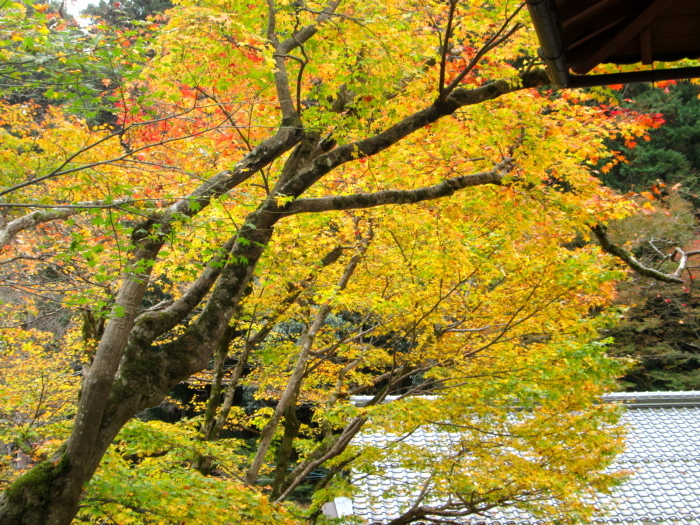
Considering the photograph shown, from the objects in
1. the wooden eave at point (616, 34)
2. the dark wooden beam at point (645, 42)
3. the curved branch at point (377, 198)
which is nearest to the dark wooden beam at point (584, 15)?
the wooden eave at point (616, 34)

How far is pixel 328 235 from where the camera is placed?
306 inches

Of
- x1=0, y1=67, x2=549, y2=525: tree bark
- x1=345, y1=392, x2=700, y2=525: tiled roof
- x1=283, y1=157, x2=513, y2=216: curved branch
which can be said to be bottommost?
x1=345, y1=392, x2=700, y2=525: tiled roof

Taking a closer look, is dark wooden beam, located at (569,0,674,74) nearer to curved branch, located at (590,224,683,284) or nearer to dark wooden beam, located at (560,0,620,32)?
dark wooden beam, located at (560,0,620,32)

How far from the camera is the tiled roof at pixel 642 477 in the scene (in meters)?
7.55

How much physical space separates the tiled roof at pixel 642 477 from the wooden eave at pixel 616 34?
525 centimetres

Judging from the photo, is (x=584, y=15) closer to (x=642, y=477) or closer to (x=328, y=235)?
(x=328, y=235)

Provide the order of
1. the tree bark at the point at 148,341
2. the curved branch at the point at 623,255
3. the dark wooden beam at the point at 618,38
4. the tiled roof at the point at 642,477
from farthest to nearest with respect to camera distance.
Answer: the tiled roof at the point at 642,477, the curved branch at the point at 623,255, the tree bark at the point at 148,341, the dark wooden beam at the point at 618,38

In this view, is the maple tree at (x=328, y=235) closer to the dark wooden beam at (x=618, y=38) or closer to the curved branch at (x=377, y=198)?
the curved branch at (x=377, y=198)

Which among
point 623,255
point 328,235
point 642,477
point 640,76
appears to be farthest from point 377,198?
point 642,477

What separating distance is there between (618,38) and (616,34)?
60mm

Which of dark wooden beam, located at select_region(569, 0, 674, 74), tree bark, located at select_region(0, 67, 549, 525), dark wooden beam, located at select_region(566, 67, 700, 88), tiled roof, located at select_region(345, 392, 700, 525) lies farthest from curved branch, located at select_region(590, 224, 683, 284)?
tiled roof, located at select_region(345, 392, 700, 525)

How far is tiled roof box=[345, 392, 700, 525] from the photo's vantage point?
24.8ft

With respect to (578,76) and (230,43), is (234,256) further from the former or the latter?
(578,76)

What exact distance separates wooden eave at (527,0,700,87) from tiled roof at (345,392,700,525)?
5.25 m
